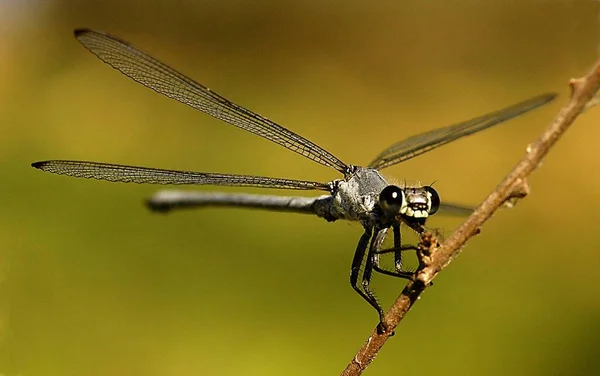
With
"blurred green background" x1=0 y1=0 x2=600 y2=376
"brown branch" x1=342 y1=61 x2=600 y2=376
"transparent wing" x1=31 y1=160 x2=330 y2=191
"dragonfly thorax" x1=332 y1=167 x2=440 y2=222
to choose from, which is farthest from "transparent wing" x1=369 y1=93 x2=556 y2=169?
"blurred green background" x1=0 y1=0 x2=600 y2=376

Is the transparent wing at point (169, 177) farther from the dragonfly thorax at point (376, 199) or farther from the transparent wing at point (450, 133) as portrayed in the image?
the transparent wing at point (450, 133)

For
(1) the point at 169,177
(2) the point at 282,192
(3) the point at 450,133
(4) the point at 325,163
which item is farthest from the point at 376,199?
(2) the point at 282,192

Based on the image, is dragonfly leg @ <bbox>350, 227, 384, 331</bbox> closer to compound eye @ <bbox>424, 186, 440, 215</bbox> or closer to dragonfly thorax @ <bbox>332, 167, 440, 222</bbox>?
dragonfly thorax @ <bbox>332, 167, 440, 222</bbox>

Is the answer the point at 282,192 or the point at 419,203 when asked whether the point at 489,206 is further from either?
the point at 282,192

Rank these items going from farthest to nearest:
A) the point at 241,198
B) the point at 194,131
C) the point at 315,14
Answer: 1. the point at 315,14
2. the point at 194,131
3. the point at 241,198

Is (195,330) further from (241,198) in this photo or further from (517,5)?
(517,5)

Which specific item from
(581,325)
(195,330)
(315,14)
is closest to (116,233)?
(195,330)

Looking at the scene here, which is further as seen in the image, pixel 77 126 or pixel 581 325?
pixel 77 126

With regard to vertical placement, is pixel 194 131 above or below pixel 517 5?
below
